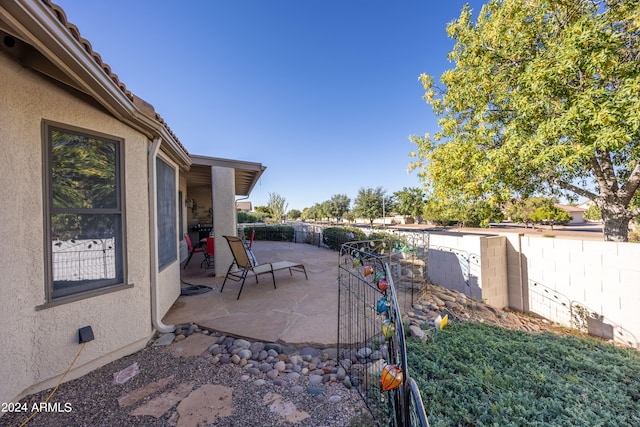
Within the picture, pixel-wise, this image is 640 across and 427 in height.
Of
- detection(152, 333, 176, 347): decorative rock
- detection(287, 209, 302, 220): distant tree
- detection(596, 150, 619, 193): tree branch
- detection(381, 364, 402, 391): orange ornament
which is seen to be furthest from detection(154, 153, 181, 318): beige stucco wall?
detection(287, 209, 302, 220): distant tree

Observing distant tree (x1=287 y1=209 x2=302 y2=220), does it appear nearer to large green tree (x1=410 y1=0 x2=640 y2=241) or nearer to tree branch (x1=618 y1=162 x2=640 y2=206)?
large green tree (x1=410 y1=0 x2=640 y2=241)

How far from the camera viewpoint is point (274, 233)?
45.4 ft

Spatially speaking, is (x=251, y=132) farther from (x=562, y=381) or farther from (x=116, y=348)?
(x=562, y=381)

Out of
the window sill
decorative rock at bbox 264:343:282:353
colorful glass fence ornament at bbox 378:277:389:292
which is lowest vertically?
→ decorative rock at bbox 264:343:282:353

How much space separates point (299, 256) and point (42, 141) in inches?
278

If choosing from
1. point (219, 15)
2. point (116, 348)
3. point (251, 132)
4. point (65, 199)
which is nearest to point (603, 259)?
point (116, 348)

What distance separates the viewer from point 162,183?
3.74m

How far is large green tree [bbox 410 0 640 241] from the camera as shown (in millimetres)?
4605

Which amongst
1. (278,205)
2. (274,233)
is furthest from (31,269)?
(278,205)

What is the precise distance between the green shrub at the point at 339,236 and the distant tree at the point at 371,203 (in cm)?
2203

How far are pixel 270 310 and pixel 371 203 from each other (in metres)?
29.9

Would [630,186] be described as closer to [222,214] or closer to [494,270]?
[494,270]

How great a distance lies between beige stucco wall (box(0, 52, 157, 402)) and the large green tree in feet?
25.8

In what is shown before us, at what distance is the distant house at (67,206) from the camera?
6.07 feet
